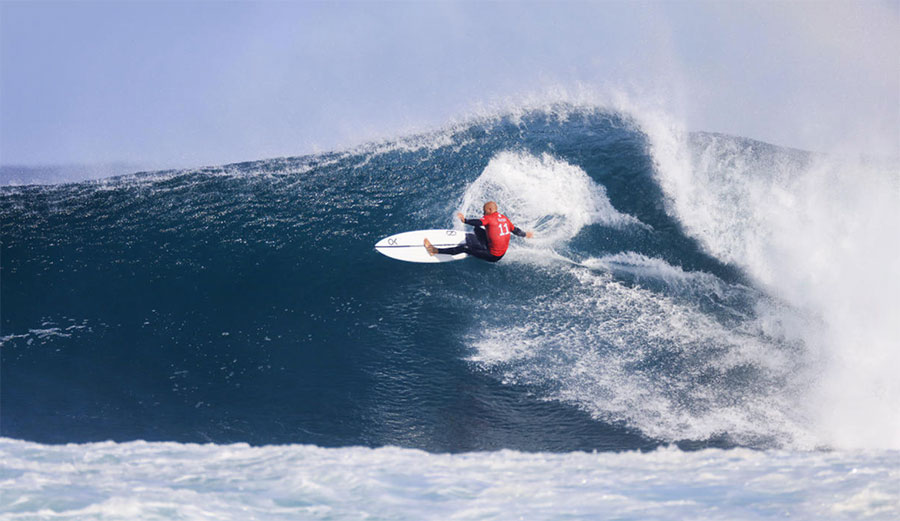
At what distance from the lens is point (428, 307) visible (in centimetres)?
948

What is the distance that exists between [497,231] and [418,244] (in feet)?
4.68

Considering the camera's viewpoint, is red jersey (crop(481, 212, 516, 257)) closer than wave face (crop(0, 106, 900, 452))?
No

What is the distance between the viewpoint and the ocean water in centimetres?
569

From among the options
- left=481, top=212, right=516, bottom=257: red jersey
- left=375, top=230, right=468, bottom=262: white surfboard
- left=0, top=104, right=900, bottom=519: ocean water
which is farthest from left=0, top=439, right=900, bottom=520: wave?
left=375, top=230, right=468, bottom=262: white surfboard

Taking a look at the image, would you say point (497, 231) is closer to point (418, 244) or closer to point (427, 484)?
point (418, 244)

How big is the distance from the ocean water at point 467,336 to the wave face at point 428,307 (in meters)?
0.04

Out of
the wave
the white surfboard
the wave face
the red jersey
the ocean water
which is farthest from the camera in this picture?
the white surfboard

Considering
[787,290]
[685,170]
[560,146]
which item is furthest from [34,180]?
[787,290]

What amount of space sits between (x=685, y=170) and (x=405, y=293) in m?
5.58

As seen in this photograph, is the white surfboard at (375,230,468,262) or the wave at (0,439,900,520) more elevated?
the white surfboard at (375,230,468,262)

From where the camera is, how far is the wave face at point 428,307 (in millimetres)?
7805

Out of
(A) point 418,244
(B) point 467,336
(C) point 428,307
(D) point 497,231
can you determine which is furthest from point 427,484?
(A) point 418,244

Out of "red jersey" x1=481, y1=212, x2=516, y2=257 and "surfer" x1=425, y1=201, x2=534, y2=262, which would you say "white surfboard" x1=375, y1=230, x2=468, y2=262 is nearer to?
"surfer" x1=425, y1=201, x2=534, y2=262

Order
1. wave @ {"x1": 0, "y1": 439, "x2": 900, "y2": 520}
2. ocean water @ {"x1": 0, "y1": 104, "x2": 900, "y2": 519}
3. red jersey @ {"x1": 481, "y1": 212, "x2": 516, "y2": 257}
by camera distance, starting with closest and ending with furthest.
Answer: wave @ {"x1": 0, "y1": 439, "x2": 900, "y2": 520}
ocean water @ {"x1": 0, "y1": 104, "x2": 900, "y2": 519}
red jersey @ {"x1": 481, "y1": 212, "x2": 516, "y2": 257}
